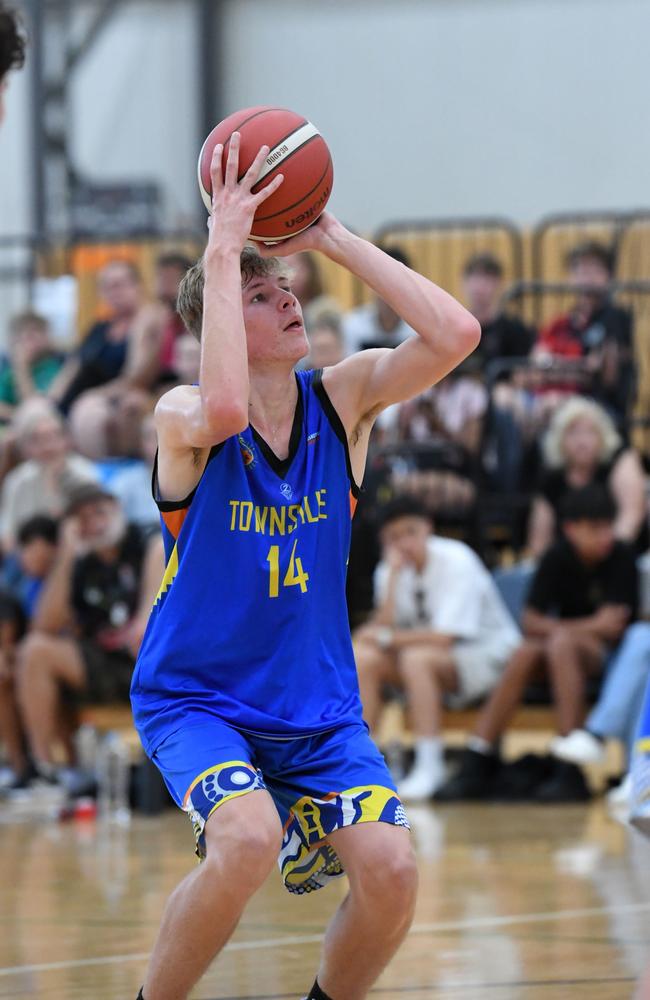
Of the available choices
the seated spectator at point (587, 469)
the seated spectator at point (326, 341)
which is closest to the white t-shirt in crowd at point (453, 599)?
the seated spectator at point (587, 469)

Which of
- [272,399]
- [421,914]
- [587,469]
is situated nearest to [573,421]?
[587,469]

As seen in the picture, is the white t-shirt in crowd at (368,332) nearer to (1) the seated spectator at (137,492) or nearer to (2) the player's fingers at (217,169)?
(1) the seated spectator at (137,492)

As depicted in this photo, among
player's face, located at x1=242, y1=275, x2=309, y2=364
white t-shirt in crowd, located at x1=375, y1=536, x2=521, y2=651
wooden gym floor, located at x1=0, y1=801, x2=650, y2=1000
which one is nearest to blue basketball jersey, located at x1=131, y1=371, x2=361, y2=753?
player's face, located at x1=242, y1=275, x2=309, y2=364

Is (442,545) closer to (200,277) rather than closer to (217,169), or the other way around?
(200,277)

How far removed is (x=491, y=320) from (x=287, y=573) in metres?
7.46

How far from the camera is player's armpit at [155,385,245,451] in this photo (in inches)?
147

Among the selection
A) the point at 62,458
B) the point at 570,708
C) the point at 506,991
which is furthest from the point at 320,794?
the point at 62,458

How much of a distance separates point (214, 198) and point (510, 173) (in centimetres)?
1447

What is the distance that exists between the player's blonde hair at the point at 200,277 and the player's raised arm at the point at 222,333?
17cm

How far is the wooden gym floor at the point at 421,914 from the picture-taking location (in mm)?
4820

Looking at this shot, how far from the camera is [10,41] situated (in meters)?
4.39

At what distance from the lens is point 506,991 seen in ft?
15.3

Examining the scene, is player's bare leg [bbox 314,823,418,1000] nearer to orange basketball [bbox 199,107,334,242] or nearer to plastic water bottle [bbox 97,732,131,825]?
orange basketball [bbox 199,107,334,242]

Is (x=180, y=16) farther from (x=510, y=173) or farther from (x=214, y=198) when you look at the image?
(x=214, y=198)
